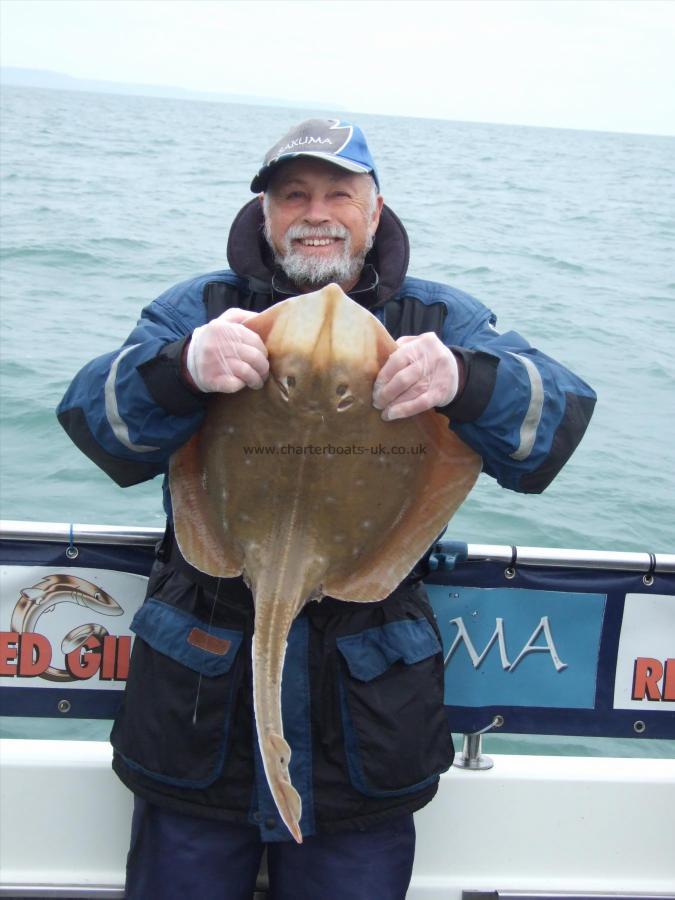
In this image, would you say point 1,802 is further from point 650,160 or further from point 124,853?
point 650,160

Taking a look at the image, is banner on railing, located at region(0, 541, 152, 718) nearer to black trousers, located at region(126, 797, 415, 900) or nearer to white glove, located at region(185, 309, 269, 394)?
black trousers, located at region(126, 797, 415, 900)

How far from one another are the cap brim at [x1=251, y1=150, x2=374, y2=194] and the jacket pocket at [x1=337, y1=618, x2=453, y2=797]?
4.09 ft

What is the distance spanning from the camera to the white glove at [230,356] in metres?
2.08

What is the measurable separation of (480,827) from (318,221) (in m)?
2.01

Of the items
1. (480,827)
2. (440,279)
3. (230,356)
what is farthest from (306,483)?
(440,279)

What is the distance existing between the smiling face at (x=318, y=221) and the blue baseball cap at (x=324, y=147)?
0.14 ft

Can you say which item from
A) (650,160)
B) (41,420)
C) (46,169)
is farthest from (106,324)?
(650,160)

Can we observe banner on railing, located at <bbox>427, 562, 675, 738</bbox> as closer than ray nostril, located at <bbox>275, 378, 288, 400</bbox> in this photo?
No

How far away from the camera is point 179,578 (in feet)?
8.71

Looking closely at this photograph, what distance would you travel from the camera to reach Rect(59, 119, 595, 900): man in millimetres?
2396

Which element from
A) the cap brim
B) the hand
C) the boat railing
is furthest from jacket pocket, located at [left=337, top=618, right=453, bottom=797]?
the cap brim

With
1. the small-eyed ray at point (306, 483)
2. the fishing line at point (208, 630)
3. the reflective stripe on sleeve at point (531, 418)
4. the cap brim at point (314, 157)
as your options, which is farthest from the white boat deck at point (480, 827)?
the cap brim at point (314, 157)

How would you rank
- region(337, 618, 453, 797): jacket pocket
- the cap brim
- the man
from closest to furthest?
the man, region(337, 618, 453, 797): jacket pocket, the cap brim

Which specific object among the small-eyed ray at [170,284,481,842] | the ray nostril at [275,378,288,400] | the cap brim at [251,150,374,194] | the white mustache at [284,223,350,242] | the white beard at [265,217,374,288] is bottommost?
the small-eyed ray at [170,284,481,842]
